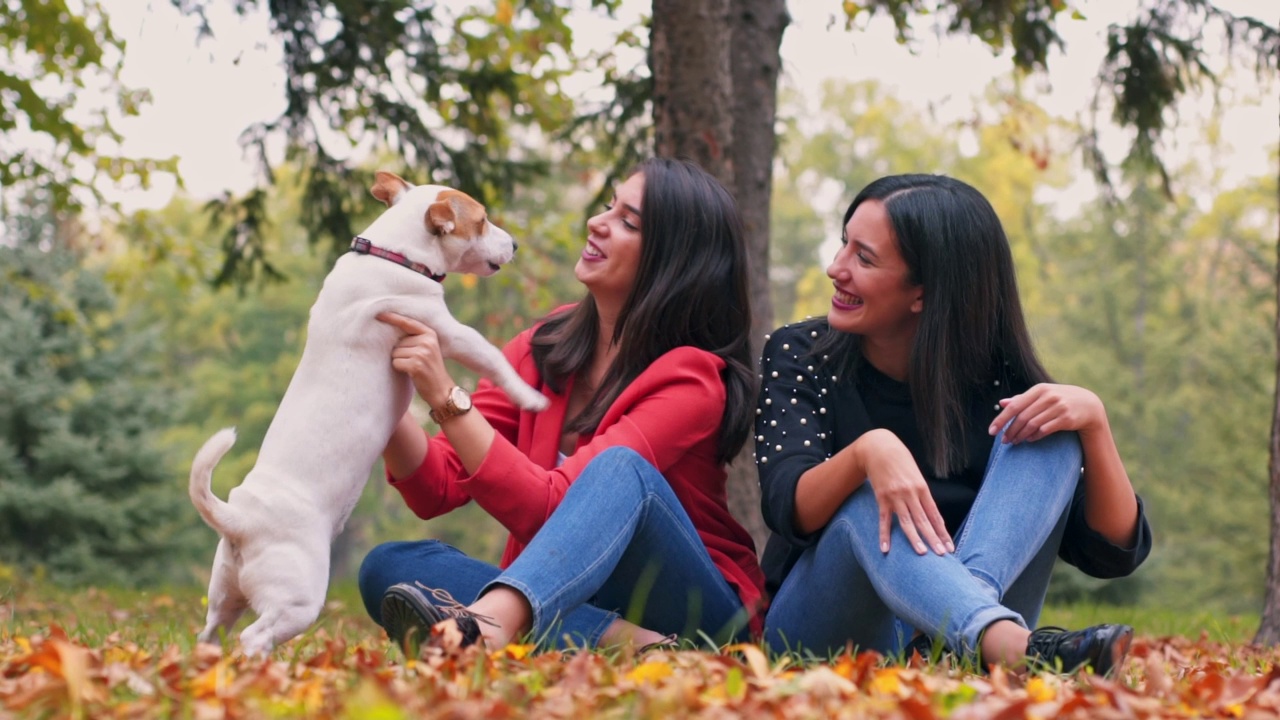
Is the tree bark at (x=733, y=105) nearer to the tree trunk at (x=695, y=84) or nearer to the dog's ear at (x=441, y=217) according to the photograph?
the tree trunk at (x=695, y=84)

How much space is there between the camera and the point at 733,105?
20.6 ft

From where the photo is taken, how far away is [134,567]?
15.8 metres

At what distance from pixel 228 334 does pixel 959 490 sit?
28.3 meters

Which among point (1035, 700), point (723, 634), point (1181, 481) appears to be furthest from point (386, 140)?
point (1181, 481)

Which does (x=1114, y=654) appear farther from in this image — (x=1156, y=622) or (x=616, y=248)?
(x=1156, y=622)

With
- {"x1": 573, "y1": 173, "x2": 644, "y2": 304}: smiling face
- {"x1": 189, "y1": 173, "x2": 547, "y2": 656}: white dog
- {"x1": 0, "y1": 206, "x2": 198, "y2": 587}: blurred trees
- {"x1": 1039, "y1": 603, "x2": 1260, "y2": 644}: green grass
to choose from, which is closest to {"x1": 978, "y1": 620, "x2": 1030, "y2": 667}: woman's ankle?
{"x1": 189, "y1": 173, "x2": 547, "y2": 656}: white dog

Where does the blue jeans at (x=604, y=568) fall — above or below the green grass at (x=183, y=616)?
above

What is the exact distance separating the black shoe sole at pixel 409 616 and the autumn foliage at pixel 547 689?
0.31 ft

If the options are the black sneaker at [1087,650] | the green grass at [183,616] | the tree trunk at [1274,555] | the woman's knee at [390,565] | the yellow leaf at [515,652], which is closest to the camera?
the yellow leaf at [515,652]

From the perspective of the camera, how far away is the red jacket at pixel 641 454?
3.17 m

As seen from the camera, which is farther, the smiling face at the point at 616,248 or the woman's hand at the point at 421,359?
the smiling face at the point at 616,248

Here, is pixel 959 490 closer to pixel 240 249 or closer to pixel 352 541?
pixel 240 249

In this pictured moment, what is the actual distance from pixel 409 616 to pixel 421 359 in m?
Result: 0.67

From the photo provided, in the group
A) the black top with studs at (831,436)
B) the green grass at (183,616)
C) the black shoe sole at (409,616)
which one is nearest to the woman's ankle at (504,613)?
the black shoe sole at (409,616)
